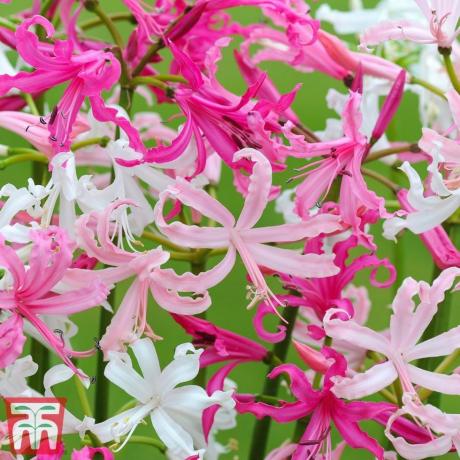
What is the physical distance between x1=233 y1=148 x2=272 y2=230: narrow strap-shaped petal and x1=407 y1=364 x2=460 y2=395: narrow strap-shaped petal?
0.35ft

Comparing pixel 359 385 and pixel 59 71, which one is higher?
pixel 59 71

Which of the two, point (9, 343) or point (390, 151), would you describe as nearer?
point (9, 343)

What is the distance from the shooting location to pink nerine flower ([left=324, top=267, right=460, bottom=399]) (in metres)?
0.47

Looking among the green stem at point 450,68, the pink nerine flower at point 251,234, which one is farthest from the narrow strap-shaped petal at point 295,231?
the green stem at point 450,68

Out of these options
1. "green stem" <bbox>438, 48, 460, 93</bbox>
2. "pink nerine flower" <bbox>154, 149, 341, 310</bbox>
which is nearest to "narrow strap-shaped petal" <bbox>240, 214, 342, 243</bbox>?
"pink nerine flower" <bbox>154, 149, 341, 310</bbox>

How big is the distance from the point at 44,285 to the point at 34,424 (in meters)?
0.08

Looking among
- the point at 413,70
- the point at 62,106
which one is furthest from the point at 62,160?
the point at 413,70

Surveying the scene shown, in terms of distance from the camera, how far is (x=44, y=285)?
450 millimetres

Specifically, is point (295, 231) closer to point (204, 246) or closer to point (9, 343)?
point (204, 246)

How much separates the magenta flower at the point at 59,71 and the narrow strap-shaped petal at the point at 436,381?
20 cm

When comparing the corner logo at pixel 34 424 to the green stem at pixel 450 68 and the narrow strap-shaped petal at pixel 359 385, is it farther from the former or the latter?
the green stem at pixel 450 68

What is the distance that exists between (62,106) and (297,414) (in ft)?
0.63

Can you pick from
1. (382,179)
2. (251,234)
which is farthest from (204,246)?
(382,179)

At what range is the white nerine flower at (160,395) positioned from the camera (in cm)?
48
